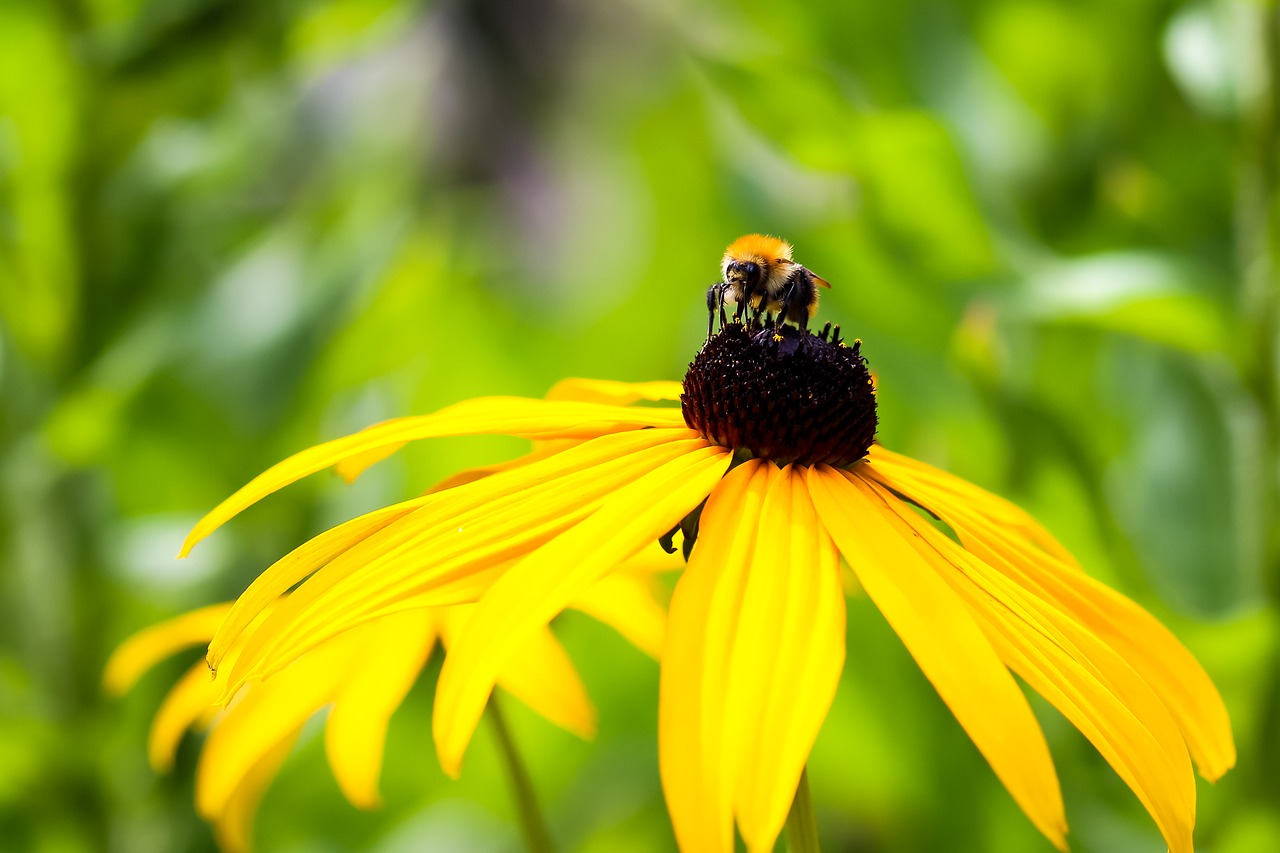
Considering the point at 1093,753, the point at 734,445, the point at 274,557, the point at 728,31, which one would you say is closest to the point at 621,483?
the point at 734,445

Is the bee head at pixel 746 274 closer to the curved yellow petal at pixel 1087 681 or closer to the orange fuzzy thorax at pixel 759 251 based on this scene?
the orange fuzzy thorax at pixel 759 251

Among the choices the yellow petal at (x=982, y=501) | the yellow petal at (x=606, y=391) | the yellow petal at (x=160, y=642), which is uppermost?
the yellow petal at (x=606, y=391)

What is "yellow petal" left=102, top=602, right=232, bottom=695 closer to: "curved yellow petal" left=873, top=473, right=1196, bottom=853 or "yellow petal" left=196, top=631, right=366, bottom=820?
"yellow petal" left=196, top=631, right=366, bottom=820

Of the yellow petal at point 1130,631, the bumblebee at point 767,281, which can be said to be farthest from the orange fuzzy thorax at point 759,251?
the yellow petal at point 1130,631

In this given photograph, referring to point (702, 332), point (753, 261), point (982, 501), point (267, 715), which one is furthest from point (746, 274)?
point (702, 332)

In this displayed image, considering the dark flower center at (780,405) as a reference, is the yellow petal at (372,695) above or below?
below

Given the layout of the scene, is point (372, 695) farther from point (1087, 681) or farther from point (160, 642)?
point (1087, 681)
